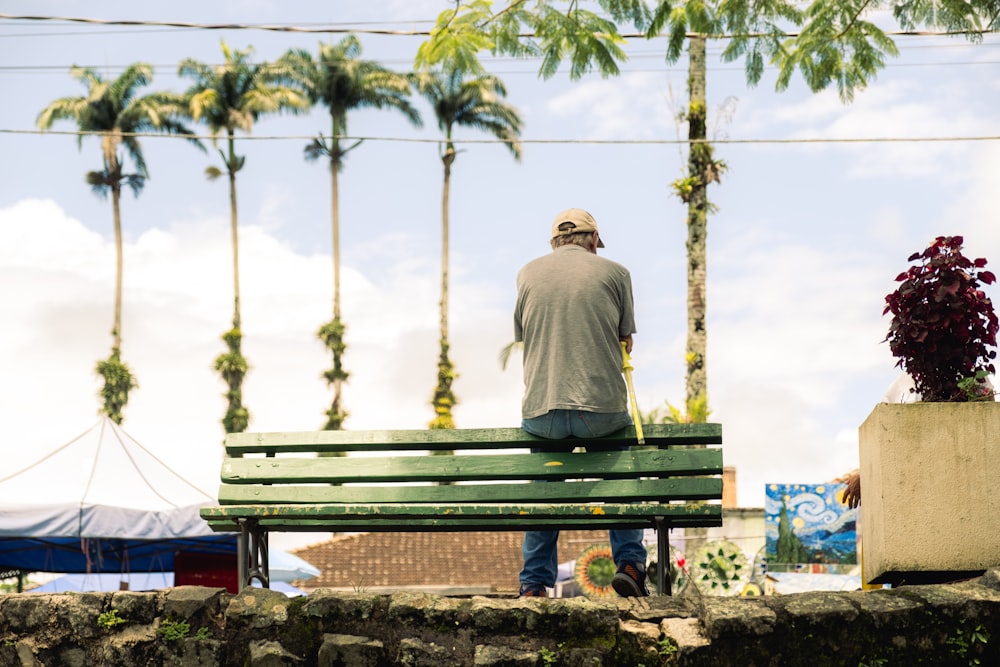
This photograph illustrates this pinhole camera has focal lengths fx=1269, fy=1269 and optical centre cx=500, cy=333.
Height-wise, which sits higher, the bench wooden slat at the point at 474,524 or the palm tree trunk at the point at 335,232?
the palm tree trunk at the point at 335,232

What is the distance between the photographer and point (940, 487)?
567 centimetres

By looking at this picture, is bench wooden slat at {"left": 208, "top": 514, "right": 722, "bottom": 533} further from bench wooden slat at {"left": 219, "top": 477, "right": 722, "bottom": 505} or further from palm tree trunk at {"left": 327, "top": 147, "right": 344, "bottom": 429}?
palm tree trunk at {"left": 327, "top": 147, "right": 344, "bottom": 429}

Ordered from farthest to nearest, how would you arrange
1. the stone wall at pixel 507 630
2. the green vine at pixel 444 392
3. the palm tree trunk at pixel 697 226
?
the green vine at pixel 444 392 < the palm tree trunk at pixel 697 226 < the stone wall at pixel 507 630

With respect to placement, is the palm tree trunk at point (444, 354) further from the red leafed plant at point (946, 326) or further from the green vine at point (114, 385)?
the red leafed plant at point (946, 326)

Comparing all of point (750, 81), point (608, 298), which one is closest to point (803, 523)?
point (750, 81)

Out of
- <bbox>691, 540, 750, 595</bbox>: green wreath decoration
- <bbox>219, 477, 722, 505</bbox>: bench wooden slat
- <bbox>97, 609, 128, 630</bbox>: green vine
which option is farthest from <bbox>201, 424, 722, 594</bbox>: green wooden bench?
<bbox>691, 540, 750, 595</bbox>: green wreath decoration

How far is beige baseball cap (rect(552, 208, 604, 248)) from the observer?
6586 millimetres

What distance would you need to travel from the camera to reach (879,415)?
18.9ft

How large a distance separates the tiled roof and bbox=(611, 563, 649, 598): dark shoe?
27071 mm

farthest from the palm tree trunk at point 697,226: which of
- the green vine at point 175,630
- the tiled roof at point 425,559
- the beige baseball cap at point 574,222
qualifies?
the tiled roof at point 425,559

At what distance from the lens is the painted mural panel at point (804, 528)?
54.5ft

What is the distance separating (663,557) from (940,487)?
1.29 meters

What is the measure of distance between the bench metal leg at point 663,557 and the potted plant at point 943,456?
973 mm

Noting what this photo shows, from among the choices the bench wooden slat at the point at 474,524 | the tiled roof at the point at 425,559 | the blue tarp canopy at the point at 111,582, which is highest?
the bench wooden slat at the point at 474,524
